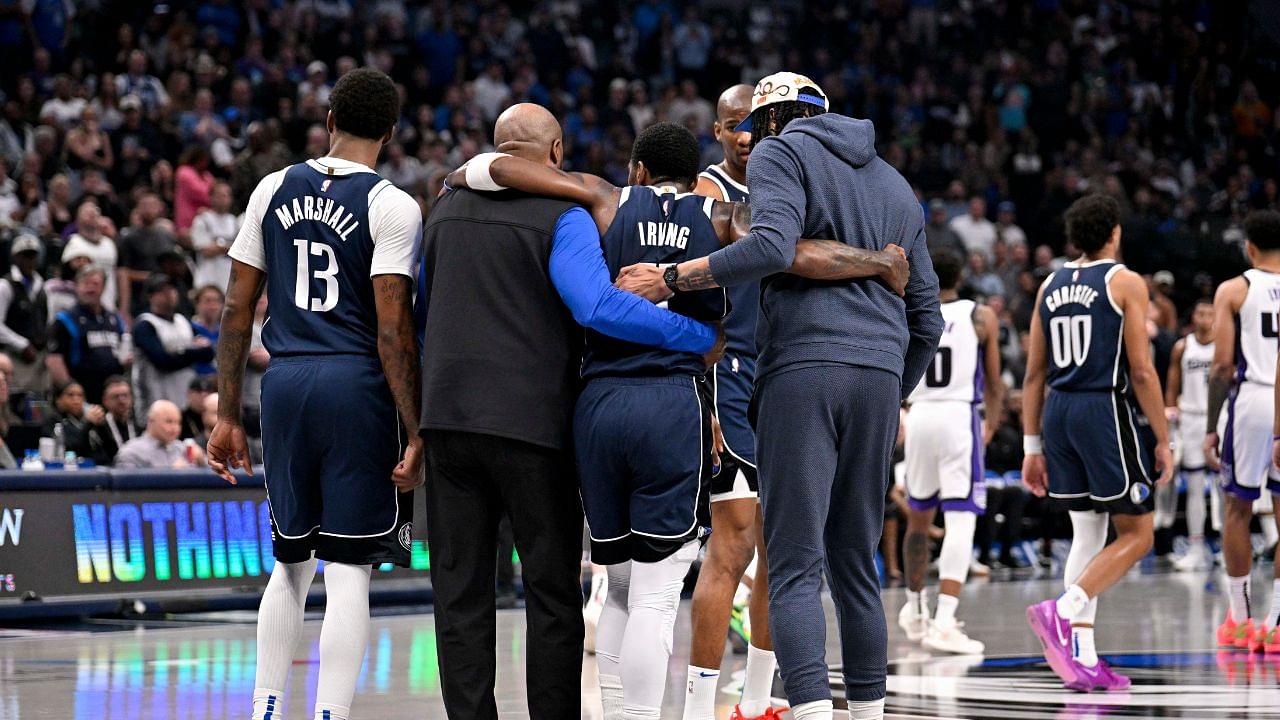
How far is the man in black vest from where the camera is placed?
4.94 meters

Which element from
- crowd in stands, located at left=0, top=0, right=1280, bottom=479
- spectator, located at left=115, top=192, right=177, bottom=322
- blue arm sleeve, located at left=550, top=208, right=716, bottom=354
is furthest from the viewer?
spectator, located at left=115, top=192, right=177, bottom=322

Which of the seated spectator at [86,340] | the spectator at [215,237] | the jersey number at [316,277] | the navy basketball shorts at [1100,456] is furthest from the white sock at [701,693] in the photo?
the spectator at [215,237]

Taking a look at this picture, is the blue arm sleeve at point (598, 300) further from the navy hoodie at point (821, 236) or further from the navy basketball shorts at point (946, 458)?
the navy basketball shorts at point (946, 458)

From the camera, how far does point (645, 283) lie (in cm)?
498

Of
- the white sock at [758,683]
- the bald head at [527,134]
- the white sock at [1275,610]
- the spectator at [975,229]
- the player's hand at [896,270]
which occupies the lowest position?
the white sock at [758,683]

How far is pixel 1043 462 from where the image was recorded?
8156 millimetres

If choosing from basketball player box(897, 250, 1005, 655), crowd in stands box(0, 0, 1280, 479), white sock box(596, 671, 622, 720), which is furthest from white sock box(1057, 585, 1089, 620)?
crowd in stands box(0, 0, 1280, 479)

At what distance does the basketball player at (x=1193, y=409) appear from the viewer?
50.9ft

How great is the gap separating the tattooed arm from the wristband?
2.84ft

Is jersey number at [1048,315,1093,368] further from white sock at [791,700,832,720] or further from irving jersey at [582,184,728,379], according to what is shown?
white sock at [791,700,832,720]

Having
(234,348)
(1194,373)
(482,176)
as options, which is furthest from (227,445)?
(1194,373)

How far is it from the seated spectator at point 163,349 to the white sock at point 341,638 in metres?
7.82

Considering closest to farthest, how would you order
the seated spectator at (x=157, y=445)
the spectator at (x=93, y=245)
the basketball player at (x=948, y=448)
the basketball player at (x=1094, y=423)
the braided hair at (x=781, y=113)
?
1. the braided hair at (x=781, y=113)
2. the basketball player at (x=1094, y=423)
3. the basketball player at (x=948, y=448)
4. the seated spectator at (x=157, y=445)
5. the spectator at (x=93, y=245)

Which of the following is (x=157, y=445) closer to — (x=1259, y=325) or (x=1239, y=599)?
(x=1239, y=599)
